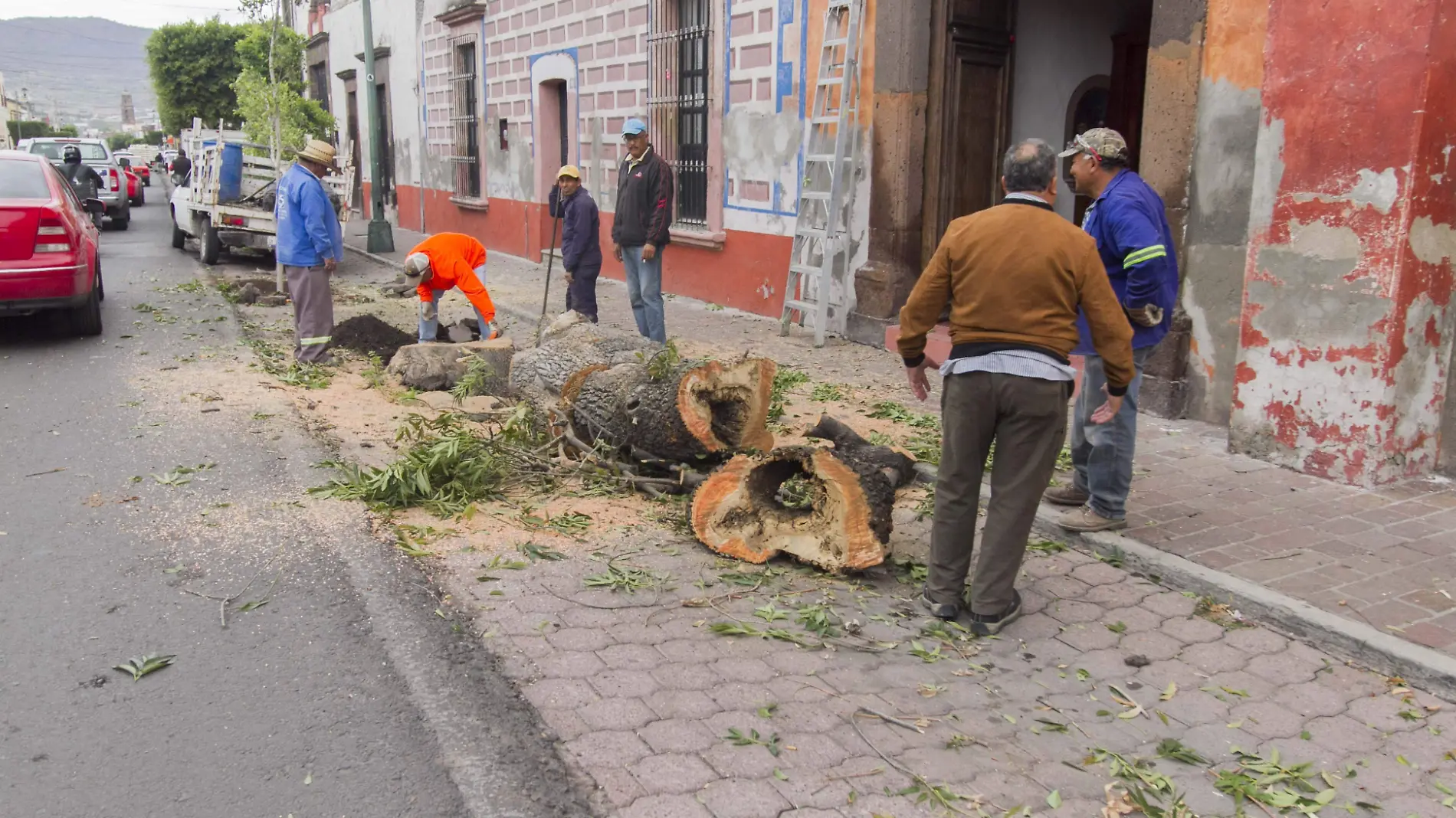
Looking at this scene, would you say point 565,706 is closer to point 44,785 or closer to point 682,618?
point 682,618

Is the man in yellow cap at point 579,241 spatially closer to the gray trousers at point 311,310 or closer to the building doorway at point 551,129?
the gray trousers at point 311,310

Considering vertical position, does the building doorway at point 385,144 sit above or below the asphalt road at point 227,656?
above

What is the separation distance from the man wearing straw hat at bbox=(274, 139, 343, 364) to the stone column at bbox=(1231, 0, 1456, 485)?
6929mm

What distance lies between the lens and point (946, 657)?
3.82 m

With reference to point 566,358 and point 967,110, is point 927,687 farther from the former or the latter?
point 967,110

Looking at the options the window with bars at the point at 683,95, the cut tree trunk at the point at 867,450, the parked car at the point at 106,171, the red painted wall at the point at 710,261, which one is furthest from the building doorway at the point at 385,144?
the cut tree trunk at the point at 867,450

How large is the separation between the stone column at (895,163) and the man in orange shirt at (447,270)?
11.2ft

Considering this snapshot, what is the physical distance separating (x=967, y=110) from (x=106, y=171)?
2350cm

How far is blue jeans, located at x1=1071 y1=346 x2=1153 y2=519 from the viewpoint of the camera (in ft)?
15.8

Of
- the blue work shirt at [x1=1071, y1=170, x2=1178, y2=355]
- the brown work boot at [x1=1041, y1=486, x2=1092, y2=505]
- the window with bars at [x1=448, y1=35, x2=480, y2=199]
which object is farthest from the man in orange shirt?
the window with bars at [x1=448, y1=35, x2=480, y2=199]

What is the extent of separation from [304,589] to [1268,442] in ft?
16.3

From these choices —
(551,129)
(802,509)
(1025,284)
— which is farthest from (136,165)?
(1025,284)

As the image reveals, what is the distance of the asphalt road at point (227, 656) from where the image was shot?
9.81ft

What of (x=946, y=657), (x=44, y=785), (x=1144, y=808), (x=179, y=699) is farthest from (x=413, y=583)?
(x=1144, y=808)
